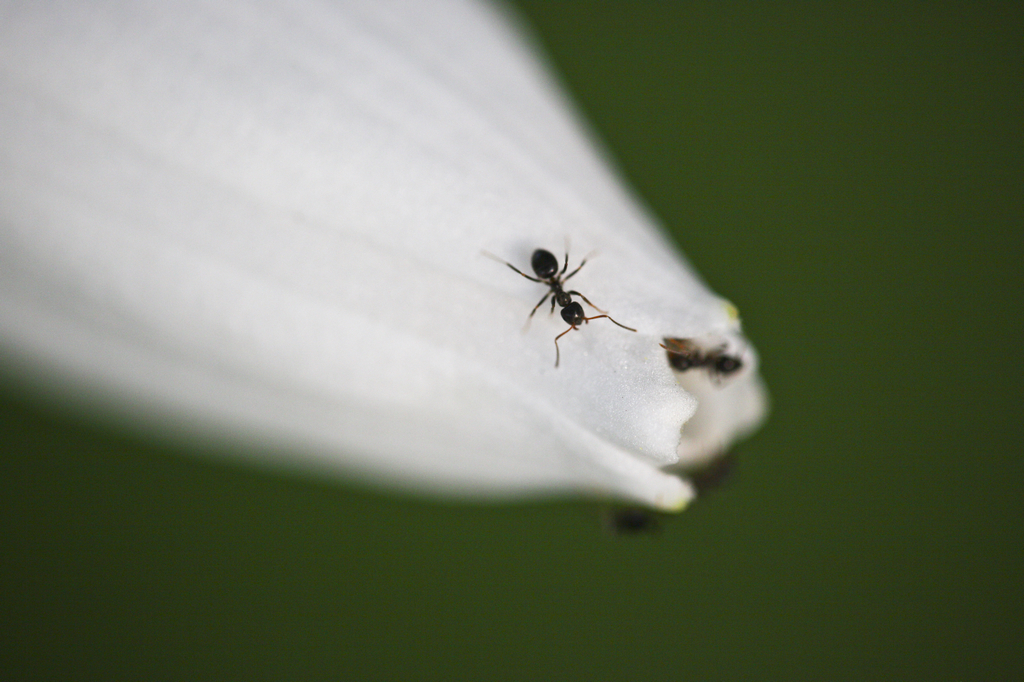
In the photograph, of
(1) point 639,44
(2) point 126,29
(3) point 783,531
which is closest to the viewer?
(2) point 126,29

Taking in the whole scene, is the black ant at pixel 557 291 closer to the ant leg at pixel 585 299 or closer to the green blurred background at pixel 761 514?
the ant leg at pixel 585 299

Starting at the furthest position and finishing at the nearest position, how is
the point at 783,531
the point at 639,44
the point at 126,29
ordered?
the point at 639,44 → the point at 783,531 → the point at 126,29

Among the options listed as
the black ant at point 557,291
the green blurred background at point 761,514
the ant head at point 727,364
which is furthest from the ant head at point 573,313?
the green blurred background at point 761,514

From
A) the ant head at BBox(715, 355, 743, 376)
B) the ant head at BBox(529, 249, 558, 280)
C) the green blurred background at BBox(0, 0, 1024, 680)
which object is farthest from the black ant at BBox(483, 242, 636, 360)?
the green blurred background at BBox(0, 0, 1024, 680)

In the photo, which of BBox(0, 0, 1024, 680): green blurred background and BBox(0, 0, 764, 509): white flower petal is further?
BBox(0, 0, 1024, 680): green blurred background

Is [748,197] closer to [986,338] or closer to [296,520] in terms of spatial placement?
[986,338]

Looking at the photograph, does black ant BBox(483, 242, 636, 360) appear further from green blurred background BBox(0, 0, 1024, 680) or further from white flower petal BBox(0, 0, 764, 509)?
green blurred background BBox(0, 0, 1024, 680)

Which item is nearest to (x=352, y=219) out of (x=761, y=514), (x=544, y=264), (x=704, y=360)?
(x=544, y=264)

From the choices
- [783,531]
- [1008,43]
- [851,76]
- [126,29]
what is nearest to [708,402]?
[126,29]

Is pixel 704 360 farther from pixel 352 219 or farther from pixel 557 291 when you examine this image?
pixel 352 219
